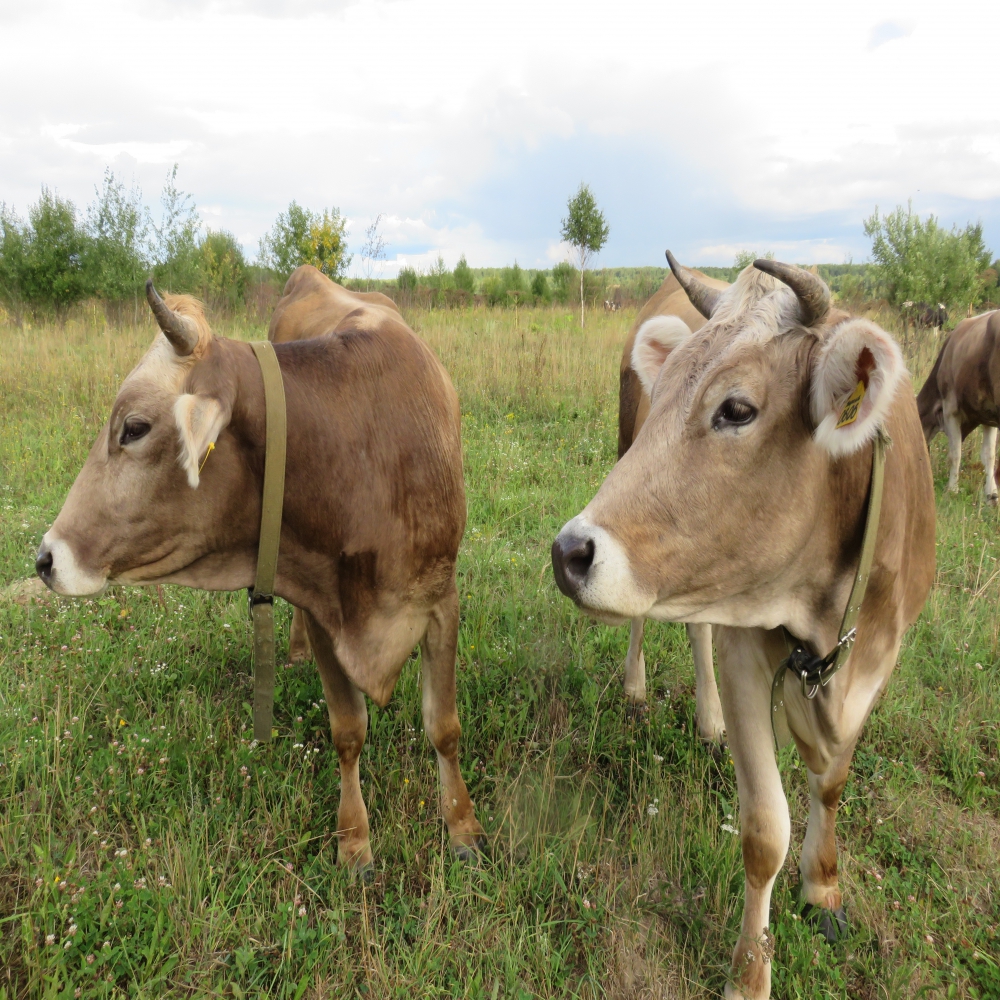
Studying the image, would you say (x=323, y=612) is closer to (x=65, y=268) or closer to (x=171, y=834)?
(x=171, y=834)

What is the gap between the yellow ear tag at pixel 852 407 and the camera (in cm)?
149

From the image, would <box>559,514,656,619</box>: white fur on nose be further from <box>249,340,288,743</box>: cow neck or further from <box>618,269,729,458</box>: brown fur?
<box>618,269,729,458</box>: brown fur

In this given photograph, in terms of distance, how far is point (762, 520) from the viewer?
5.56ft

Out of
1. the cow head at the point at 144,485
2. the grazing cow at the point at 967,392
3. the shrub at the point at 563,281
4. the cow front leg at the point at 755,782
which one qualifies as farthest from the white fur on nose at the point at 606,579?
the shrub at the point at 563,281

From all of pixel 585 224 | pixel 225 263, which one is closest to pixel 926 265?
pixel 585 224

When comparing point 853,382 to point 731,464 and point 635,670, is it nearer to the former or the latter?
point 731,464

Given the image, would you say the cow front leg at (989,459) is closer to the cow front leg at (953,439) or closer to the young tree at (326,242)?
the cow front leg at (953,439)

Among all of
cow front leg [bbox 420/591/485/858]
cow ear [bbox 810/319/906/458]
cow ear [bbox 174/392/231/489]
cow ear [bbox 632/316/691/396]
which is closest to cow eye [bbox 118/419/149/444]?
cow ear [bbox 174/392/231/489]

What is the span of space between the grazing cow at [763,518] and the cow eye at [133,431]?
4.62ft

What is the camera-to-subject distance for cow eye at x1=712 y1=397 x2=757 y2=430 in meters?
1.63

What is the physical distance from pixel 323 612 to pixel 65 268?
19983mm

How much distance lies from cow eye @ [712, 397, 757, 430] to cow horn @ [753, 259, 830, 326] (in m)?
0.26

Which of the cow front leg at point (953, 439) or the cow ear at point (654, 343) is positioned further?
the cow front leg at point (953, 439)

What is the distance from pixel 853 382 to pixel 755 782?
1281 millimetres
